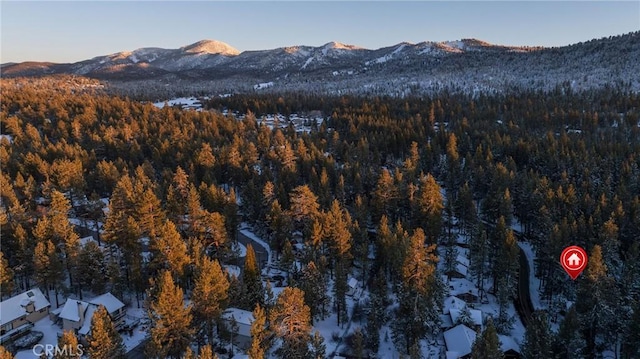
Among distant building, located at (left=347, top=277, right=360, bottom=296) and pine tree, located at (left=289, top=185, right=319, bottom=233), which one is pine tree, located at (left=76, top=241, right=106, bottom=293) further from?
distant building, located at (left=347, top=277, right=360, bottom=296)

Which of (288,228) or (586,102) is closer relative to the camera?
(288,228)

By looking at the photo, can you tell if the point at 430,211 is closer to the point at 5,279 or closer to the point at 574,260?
the point at 574,260

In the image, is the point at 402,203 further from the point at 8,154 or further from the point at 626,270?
the point at 8,154

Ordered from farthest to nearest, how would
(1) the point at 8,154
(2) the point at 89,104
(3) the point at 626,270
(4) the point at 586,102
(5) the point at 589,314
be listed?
(2) the point at 89,104
(4) the point at 586,102
(1) the point at 8,154
(3) the point at 626,270
(5) the point at 589,314

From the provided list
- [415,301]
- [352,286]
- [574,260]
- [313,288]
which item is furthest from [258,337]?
[574,260]

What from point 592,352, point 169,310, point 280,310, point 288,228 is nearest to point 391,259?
point 288,228
